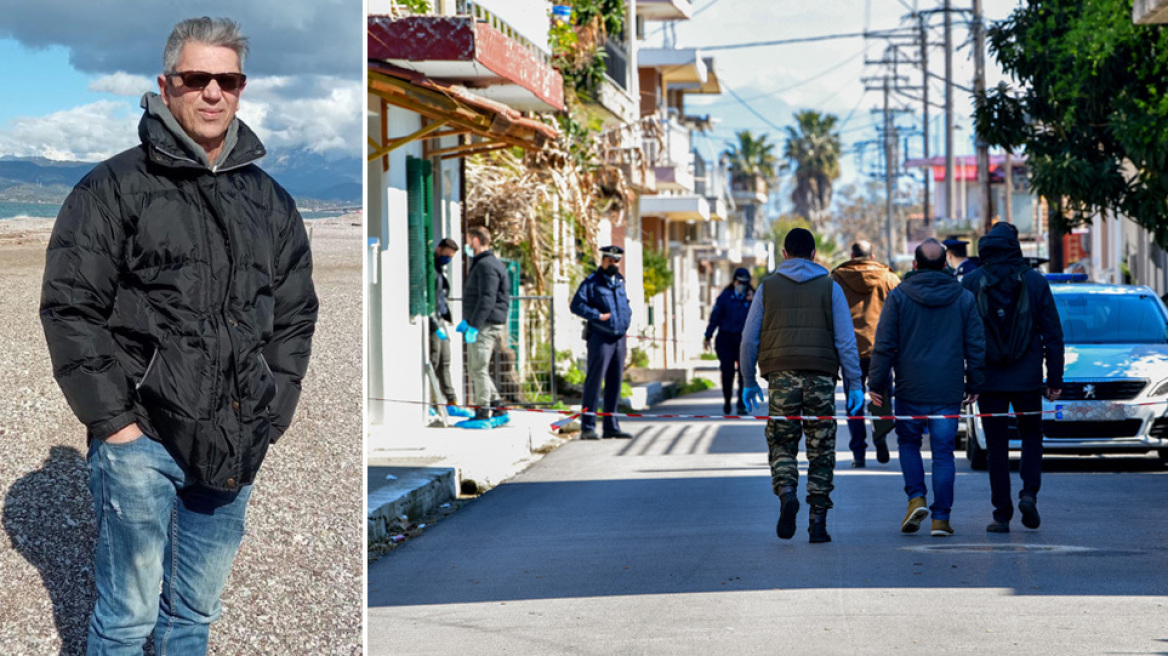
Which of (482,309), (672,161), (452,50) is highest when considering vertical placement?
(672,161)

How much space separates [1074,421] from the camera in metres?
13.4

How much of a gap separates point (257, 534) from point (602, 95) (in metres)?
25.8

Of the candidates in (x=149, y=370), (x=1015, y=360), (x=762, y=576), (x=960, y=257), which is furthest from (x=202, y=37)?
(x=960, y=257)

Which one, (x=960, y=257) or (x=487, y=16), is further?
(x=487, y=16)

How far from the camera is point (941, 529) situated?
992cm

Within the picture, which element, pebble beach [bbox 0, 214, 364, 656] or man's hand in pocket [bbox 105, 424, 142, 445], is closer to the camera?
man's hand in pocket [bbox 105, 424, 142, 445]

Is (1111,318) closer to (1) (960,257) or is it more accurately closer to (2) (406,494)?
(1) (960,257)

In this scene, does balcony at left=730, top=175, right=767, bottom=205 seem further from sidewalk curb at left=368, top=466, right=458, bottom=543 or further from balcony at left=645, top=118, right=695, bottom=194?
sidewalk curb at left=368, top=466, right=458, bottom=543

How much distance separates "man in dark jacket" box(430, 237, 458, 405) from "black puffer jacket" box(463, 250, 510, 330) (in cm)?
107

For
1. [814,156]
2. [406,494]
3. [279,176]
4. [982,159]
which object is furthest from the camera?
[814,156]

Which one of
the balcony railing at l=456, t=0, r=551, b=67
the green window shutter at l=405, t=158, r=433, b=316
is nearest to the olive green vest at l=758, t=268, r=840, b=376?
the balcony railing at l=456, t=0, r=551, b=67

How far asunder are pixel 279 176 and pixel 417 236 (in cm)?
1193

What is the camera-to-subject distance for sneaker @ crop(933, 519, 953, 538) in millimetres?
9930

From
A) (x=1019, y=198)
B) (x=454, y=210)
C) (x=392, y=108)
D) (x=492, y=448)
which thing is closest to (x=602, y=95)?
(x=454, y=210)
